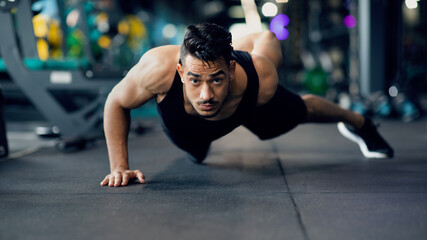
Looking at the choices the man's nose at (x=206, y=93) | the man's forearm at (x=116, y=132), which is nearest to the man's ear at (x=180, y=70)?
the man's nose at (x=206, y=93)

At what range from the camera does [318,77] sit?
695 centimetres

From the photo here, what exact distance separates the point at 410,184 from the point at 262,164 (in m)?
0.81

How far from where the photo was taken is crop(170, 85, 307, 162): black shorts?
204 centimetres

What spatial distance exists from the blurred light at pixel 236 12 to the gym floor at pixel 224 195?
23.9m

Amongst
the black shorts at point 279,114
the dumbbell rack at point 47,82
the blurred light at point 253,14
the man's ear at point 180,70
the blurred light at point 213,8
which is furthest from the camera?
the blurred light at point 213,8

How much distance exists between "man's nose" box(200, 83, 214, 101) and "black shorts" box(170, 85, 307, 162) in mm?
489

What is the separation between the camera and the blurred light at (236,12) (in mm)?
25906

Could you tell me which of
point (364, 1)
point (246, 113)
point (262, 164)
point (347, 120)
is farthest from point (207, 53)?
point (364, 1)

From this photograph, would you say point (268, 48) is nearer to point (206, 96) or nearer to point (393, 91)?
point (206, 96)

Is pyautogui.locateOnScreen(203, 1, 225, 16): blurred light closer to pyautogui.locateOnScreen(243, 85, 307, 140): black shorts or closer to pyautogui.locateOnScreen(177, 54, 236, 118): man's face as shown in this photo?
pyautogui.locateOnScreen(243, 85, 307, 140): black shorts

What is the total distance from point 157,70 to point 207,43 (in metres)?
0.29

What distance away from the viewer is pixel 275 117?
82.6 inches

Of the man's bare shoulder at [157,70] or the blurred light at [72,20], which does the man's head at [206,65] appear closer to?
the man's bare shoulder at [157,70]

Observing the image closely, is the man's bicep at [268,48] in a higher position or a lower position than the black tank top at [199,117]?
higher
